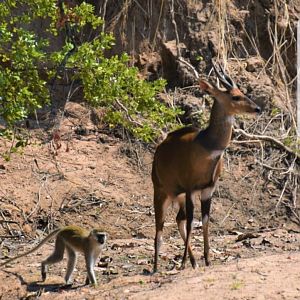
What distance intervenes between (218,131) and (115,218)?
361 cm

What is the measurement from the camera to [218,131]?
10820mm

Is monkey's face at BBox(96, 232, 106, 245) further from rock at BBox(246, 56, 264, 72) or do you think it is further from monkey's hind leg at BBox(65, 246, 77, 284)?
rock at BBox(246, 56, 264, 72)

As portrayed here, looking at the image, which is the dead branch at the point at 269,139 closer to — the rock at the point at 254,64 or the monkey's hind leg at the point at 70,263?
the rock at the point at 254,64

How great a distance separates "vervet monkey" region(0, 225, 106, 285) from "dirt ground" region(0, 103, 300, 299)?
0.62ft

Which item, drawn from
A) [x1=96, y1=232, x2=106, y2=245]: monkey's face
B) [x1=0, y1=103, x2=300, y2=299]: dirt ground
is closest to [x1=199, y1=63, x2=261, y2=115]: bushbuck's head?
[x1=0, y1=103, x2=300, y2=299]: dirt ground

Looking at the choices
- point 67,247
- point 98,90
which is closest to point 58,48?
point 98,90

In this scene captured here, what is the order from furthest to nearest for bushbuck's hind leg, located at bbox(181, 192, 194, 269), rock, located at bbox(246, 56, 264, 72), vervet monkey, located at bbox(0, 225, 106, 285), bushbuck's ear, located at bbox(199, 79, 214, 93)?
rock, located at bbox(246, 56, 264, 72) → bushbuck's ear, located at bbox(199, 79, 214, 93) → bushbuck's hind leg, located at bbox(181, 192, 194, 269) → vervet monkey, located at bbox(0, 225, 106, 285)

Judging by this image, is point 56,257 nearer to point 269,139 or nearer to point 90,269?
point 90,269

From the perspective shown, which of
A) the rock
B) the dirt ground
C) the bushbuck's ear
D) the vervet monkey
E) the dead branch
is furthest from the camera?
the rock

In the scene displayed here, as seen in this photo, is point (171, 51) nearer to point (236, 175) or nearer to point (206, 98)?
point (206, 98)

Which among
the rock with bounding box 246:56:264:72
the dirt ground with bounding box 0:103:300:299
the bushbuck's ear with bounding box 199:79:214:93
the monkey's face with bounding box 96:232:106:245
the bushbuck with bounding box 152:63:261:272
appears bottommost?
the dirt ground with bounding box 0:103:300:299

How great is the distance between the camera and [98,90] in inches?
439

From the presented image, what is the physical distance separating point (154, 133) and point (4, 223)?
106 inches

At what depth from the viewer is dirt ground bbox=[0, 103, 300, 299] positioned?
10086 millimetres
